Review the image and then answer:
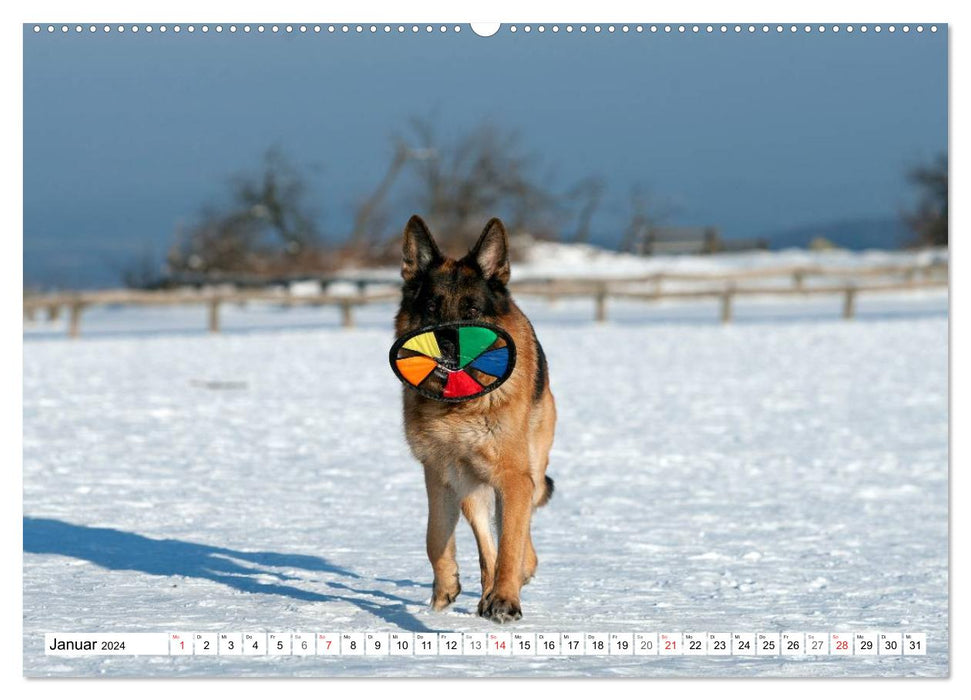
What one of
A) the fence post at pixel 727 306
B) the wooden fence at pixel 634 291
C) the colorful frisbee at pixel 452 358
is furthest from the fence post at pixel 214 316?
the colorful frisbee at pixel 452 358

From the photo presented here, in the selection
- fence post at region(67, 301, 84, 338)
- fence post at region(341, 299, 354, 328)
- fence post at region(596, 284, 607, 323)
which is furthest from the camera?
fence post at region(596, 284, 607, 323)

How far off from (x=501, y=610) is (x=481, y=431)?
619 mm

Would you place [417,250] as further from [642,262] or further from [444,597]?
[642,262]

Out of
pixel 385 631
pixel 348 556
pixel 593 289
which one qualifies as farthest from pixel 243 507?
pixel 593 289

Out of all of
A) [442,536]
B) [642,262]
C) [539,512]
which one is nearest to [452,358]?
[442,536]

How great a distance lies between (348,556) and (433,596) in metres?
1.68

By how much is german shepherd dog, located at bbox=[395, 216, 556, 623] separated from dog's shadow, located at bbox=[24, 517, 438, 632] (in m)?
0.42

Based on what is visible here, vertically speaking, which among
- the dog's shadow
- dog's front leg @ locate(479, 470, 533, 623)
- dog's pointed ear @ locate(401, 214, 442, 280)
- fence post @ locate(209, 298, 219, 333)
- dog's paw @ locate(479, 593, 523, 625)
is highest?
dog's pointed ear @ locate(401, 214, 442, 280)

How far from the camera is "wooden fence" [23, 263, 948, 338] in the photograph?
2566 centimetres

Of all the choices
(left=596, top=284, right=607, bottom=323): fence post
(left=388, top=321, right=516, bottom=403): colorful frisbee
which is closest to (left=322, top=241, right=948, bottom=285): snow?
(left=596, top=284, right=607, bottom=323): fence post

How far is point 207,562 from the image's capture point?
6477mm

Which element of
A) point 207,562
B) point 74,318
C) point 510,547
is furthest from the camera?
point 74,318

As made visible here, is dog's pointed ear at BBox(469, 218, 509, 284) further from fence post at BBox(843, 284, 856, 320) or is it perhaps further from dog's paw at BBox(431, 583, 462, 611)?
fence post at BBox(843, 284, 856, 320)
